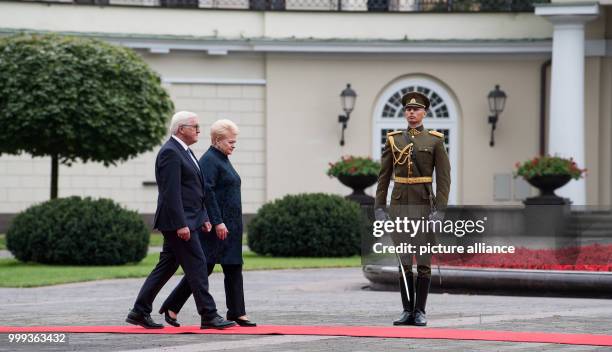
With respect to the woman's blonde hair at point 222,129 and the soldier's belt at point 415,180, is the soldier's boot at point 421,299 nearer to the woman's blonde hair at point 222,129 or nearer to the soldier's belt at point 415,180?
the soldier's belt at point 415,180

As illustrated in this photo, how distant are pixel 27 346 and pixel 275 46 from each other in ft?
72.5

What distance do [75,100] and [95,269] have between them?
4.05 m

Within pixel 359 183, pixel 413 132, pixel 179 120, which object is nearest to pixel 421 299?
pixel 413 132

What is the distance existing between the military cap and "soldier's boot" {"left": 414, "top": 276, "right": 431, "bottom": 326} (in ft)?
4.69

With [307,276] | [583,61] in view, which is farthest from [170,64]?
[307,276]

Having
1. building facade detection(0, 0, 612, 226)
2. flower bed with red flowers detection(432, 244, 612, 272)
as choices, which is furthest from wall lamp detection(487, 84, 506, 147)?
flower bed with red flowers detection(432, 244, 612, 272)

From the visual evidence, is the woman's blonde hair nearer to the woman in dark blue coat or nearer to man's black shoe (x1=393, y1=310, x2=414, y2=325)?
the woman in dark blue coat

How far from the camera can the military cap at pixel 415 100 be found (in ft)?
39.0

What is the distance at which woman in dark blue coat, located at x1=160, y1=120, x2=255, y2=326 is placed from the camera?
11641 mm

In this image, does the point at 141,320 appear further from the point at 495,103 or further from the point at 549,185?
the point at 495,103

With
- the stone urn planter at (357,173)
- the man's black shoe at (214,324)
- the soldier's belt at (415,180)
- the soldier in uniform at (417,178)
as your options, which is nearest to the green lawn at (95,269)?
the stone urn planter at (357,173)

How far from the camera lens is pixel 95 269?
20594mm

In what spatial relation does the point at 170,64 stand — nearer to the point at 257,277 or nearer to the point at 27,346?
the point at 257,277

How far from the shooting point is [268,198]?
32.5 m
